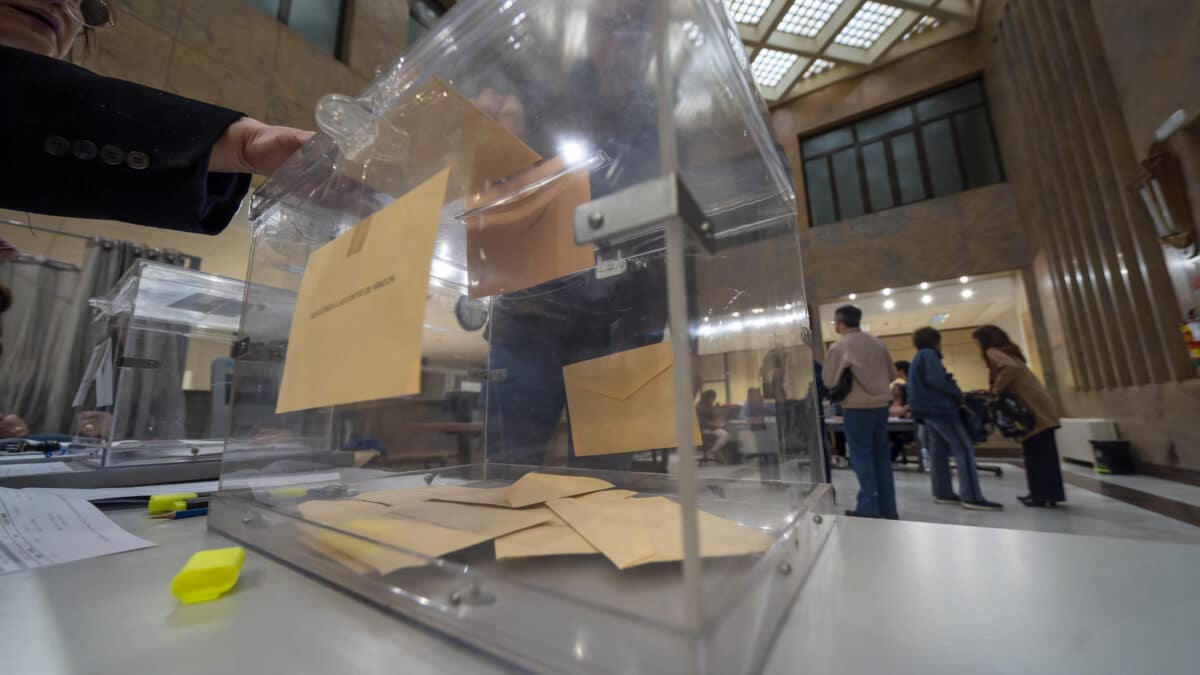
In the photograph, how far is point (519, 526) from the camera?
0.21 meters

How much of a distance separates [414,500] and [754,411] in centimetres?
23

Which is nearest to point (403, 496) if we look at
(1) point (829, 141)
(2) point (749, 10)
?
(2) point (749, 10)

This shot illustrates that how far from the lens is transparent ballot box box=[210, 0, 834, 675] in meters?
0.15

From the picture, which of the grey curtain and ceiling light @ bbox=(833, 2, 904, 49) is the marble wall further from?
the grey curtain

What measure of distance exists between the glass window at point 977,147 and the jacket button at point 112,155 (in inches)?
224

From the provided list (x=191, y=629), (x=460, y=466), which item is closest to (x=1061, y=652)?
(x=191, y=629)

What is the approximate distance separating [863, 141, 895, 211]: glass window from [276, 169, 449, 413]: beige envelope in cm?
545

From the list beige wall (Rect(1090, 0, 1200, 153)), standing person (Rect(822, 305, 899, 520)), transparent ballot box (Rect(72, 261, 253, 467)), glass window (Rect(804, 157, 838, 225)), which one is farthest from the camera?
glass window (Rect(804, 157, 838, 225))

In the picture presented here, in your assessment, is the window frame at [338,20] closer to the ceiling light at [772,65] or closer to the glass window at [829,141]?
the ceiling light at [772,65]

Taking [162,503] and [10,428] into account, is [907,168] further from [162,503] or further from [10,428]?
[10,428]

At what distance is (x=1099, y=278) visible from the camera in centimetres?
297

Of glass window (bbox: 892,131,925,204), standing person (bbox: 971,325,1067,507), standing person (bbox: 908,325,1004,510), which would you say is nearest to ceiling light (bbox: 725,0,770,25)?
glass window (bbox: 892,131,925,204)

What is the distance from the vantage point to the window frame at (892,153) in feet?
14.5

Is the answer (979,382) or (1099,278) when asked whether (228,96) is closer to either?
(1099,278)
